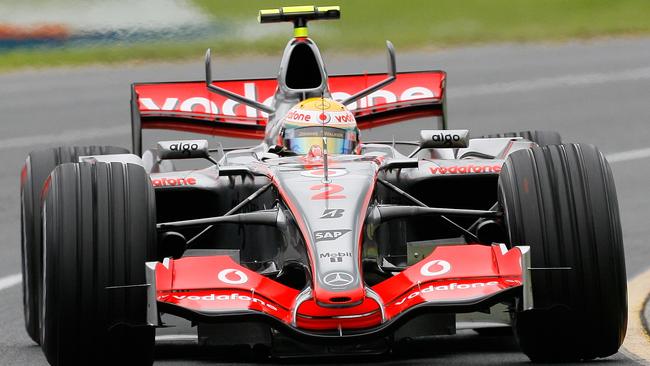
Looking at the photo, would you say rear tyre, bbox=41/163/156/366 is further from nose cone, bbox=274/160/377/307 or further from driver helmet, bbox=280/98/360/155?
driver helmet, bbox=280/98/360/155

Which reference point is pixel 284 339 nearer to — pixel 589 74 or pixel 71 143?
pixel 71 143

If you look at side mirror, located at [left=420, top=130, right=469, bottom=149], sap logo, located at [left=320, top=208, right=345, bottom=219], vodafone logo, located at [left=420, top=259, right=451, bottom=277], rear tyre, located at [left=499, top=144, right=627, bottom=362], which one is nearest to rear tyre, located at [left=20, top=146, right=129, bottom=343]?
sap logo, located at [left=320, top=208, right=345, bottom=219]

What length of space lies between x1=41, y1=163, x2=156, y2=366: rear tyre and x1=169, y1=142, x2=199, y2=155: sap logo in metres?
2.14

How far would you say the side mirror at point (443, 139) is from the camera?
34.0ft

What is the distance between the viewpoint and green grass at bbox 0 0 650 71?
23.2 meters

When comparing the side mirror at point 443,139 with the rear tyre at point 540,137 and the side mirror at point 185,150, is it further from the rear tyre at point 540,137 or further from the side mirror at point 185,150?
the rear tyre at point 540,137

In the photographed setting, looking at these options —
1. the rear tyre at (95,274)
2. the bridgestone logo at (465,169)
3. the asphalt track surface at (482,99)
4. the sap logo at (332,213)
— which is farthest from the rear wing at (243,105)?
the rear tyre at (95,274)

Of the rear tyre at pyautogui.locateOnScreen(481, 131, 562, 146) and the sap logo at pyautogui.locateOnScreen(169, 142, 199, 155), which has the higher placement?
the sap logo at pyautogui.locateOnScreen(169, 142, 199, 155)

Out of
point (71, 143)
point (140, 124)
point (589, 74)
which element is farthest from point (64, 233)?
point (589, 74)

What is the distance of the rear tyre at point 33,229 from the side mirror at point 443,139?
224cm

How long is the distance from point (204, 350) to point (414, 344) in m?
1.16

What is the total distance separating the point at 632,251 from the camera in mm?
13023

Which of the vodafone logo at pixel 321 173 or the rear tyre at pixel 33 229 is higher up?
the vodafone logo at pixel 321 173

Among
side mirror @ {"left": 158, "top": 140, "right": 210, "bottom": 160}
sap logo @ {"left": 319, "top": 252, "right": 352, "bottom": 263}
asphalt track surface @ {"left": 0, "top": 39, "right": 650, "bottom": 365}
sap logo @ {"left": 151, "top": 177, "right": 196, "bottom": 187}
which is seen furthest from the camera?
asphalt track surface @ {"left": 0, "top": 39, "right": 650, "bottom": 365}
